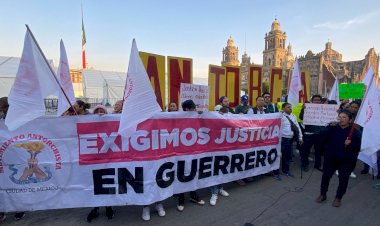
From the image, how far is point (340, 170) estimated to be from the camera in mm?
4379

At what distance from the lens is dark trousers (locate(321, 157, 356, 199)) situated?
→ 432 centimetres

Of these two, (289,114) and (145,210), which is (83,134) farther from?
(289,114)

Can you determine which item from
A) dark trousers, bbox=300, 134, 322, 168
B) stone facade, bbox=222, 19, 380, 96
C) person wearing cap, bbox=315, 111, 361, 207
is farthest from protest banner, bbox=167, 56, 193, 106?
→ stone facade, bbox=222, 19, 380, 96

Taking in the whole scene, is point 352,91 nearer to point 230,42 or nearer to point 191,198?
point 191,198

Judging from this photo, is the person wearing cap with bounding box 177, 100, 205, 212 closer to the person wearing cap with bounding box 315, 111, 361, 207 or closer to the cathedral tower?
the person wearing cap with bounding box 315, 111, 361, 207

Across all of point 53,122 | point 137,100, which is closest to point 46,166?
point 53,122

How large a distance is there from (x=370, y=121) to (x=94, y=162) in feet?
14.6

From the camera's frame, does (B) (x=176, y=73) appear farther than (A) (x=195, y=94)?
Yes

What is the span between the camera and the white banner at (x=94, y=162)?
3.66m

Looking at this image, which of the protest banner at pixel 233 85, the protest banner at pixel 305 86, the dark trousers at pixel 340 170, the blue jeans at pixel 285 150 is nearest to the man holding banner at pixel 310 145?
the blue jeans at pixel 285 150

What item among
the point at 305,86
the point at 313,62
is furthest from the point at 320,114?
the point at 313,62

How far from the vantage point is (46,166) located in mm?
3725

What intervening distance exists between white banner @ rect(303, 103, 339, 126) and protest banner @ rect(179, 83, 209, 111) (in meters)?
2.64

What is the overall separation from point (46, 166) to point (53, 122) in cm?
65
